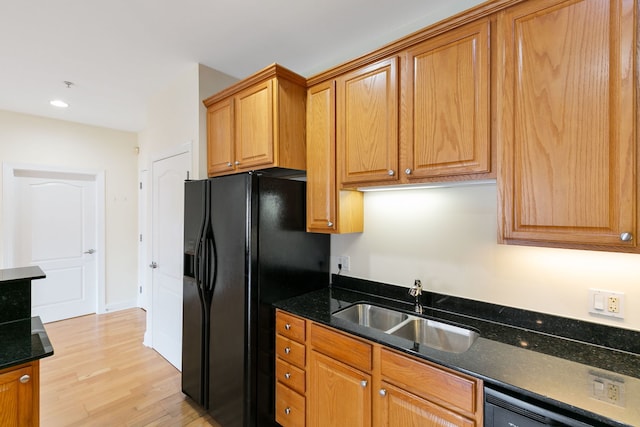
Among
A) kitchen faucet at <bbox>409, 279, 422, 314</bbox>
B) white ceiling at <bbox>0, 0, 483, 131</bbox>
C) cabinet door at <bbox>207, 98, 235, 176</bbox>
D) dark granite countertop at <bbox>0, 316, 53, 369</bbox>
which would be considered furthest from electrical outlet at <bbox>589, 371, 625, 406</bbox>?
cabinet door at <bbox>207, 98, 235, 176</bbox>

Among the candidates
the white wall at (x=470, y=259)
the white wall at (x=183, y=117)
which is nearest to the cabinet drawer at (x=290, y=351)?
the white wall at (x=470, y=259)

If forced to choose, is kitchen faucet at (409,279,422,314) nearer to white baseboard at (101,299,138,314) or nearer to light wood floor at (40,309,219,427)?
light wood floor at (40,309,219,427)

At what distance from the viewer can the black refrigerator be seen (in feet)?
6.22

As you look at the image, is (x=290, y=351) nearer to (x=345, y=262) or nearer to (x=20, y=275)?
(x=345, y=262)

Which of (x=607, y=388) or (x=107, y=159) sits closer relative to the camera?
(x=607, y=388)

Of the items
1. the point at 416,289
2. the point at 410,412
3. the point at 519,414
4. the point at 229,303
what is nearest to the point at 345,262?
the point at 416,289

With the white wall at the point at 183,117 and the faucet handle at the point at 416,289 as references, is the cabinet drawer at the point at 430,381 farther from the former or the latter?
the white wall at the point at 183,117

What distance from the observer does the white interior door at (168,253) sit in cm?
279

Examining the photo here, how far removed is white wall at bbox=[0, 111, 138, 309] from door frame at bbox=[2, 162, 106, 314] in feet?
0.17

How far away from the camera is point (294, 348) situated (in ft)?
6.08

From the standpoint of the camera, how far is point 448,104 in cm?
149

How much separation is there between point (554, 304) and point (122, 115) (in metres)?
4.71

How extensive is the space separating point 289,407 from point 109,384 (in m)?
1.78

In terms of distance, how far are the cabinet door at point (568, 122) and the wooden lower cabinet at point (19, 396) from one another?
2.18 m
